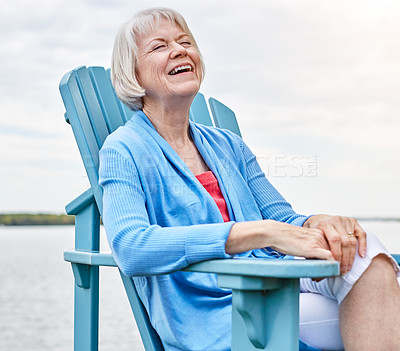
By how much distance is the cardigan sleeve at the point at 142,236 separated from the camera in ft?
4.44

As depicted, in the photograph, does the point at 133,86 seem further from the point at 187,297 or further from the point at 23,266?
the point at 23,266

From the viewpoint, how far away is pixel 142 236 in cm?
141

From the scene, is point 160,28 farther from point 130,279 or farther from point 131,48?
point 130,279

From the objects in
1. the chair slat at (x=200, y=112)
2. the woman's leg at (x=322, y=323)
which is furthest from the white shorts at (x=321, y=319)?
the chair slat at (x=200, y=112)

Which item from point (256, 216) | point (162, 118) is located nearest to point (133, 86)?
point (162, 118)

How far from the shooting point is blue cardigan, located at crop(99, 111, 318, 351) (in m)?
1.39

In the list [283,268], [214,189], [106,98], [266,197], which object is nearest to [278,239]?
[283,268]

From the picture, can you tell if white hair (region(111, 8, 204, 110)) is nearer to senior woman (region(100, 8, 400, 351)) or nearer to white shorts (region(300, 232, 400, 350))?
senior woman (region(100, 8, 400, 351))

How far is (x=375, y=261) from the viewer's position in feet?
4.57

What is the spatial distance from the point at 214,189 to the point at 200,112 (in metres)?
0.67

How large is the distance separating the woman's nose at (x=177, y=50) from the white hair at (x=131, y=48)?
0.28ft

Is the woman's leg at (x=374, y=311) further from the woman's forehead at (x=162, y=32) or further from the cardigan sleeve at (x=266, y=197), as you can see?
the woman's forehead at (x=162, y=32)

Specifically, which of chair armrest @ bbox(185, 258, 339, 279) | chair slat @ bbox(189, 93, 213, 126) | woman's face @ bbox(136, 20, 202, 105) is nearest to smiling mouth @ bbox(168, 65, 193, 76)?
woman's face @ bbox(136, 20, 202, 105)

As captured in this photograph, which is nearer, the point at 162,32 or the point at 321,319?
the point at 321,319
